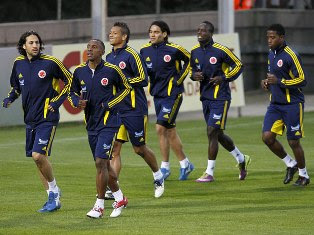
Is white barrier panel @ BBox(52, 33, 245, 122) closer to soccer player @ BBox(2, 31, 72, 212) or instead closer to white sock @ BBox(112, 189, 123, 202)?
soccer player @ BBox(2, 31, 72, 212)

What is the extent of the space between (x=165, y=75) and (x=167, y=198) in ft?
7.91

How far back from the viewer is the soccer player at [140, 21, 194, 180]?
17406 mm

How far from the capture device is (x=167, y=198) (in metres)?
15.7

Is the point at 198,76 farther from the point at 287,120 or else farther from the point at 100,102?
the point at 100,102

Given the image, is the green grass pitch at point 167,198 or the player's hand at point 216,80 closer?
the green grass pitch at point 167,198

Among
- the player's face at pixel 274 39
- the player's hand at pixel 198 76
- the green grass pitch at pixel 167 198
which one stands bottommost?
the green grass pitch at pixel 167 198

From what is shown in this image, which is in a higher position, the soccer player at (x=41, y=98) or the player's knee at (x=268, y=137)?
the soccer player at (x=41, y=98)

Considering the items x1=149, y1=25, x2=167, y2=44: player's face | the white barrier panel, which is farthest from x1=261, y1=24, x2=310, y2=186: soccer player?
the white barrier panel

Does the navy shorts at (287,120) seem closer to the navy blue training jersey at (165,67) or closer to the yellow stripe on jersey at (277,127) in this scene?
the yellow stripe on jersey at (277,127)

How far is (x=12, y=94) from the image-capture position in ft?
48.7

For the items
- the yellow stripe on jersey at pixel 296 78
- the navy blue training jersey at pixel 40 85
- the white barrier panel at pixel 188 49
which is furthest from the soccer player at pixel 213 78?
the white barrier panel at pixel 188 49

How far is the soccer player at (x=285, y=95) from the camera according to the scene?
16453 mm

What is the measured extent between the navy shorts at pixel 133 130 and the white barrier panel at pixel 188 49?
925 cm

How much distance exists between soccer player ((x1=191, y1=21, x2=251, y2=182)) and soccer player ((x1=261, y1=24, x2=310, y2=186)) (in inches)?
34.8
